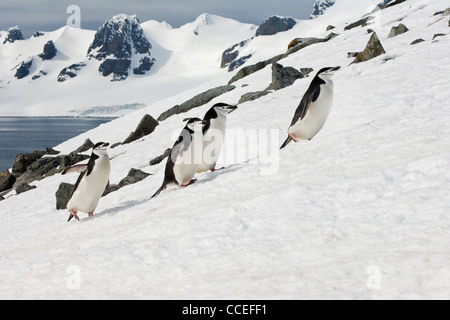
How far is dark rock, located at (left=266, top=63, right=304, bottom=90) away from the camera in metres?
24.0

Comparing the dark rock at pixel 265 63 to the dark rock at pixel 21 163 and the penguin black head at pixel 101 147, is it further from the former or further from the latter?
the penguin black head at pixel 101 147

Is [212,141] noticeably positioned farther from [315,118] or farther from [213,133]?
[315,118]

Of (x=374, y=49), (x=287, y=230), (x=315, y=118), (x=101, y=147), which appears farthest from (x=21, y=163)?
(x=287, y=230)

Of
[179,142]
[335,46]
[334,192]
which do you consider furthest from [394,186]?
[335,46]

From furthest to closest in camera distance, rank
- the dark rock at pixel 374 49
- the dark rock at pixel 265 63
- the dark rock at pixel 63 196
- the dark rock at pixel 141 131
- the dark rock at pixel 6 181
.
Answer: the dark rock at pixel 265 63
the dark rock at pixel 141 131
the dark rock at pixel 6 181
the dark rock at pixel 374 49
the dark rock at pixel 63 196

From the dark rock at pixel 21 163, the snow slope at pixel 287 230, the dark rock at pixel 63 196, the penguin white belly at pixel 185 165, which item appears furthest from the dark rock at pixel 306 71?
the penguin white belly at pixel 185 165

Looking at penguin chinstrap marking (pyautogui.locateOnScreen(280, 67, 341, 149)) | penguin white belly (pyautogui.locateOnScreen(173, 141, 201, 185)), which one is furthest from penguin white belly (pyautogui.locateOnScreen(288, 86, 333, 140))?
penguin white belly (pyautogui.locateOnScreen(173, 141, 201, 185))

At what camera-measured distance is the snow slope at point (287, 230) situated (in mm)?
4285

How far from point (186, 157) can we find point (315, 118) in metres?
2.65

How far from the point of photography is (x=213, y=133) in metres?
9.20

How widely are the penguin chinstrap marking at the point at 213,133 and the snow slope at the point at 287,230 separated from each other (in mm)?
Result: 312

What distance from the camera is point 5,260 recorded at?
6.36 m
